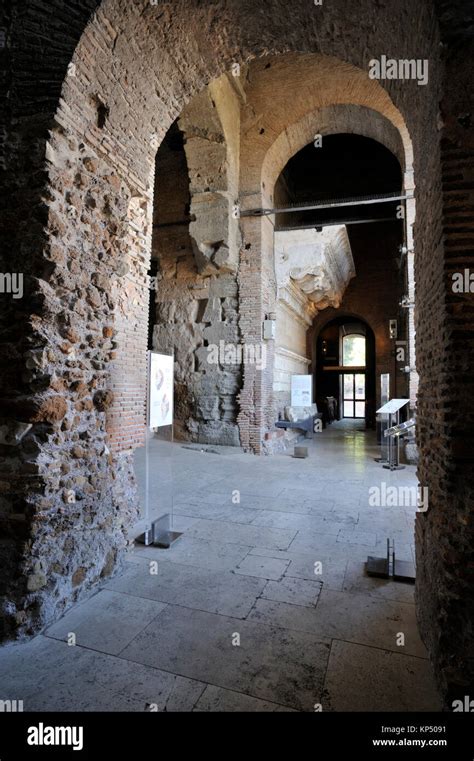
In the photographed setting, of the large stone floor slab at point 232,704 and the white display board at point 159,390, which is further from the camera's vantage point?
the white display board at point 159,390

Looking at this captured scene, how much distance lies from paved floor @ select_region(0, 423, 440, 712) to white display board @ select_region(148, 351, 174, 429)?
4.56ft

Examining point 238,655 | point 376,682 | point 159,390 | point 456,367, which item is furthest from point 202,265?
point 376,682

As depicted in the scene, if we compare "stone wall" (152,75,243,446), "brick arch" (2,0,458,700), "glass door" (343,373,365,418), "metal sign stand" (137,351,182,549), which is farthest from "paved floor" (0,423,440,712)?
"glass door" (343,373,365,418)

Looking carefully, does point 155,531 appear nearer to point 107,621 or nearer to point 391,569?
point 107,621

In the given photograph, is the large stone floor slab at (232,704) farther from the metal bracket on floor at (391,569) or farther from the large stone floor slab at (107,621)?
the metal bracket on floor at (391,569)

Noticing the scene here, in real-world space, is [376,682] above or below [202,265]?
below

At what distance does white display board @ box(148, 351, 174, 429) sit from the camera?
423 cm

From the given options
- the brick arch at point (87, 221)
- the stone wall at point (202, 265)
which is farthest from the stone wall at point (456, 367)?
the stone wall at point (202, 265)

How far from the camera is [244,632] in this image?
2.74 meters

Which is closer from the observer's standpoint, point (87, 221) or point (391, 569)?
point (87, 221)

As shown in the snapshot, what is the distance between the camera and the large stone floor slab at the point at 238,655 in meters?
2.24

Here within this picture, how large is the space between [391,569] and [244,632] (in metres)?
1.63

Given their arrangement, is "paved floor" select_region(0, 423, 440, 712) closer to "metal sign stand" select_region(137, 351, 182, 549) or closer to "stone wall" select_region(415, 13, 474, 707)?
"metal sign stand" select_region(137, 351, 182, 549)

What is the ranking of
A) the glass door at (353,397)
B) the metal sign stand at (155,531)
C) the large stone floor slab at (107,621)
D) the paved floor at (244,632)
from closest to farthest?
the paved floor at (244,632) → the large stone floor slab at (107,621) → the metal sign stand at (155,531) → the glass door at (353,397)
